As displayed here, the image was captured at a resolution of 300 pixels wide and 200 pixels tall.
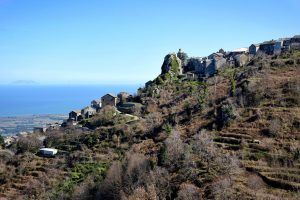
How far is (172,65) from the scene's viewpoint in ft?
266

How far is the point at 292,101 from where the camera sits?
4369 cm

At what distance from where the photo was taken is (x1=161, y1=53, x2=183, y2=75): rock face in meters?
80.7

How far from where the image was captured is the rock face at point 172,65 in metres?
80.7

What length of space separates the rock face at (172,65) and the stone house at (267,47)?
16.3 m

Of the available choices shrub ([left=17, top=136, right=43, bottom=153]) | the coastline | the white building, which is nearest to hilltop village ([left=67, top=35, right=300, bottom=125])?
shrub ([left=17, top=136, right=43, bottom=153])

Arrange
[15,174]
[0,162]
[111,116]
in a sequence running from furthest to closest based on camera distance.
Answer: [111,116] < [0,162] < [15,174]

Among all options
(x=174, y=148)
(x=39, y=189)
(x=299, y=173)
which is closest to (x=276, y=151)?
(x=299, y=173)

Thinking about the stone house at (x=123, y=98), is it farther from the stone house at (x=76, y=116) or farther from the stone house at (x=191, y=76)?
the stone house at (x=191, y=76)

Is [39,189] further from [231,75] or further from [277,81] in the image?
[231,75]

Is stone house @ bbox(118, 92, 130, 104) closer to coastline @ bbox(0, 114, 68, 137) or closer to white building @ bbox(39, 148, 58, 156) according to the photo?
white building @ bbox(39, 148, 58, 156)

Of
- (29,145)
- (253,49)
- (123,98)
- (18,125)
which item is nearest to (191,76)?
(123,98)

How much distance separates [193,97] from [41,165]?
22750mm

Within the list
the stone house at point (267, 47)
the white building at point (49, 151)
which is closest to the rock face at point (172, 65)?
the stone house at point (267, 47)

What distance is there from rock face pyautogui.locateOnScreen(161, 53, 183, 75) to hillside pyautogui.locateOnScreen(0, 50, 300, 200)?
45.1 feet
